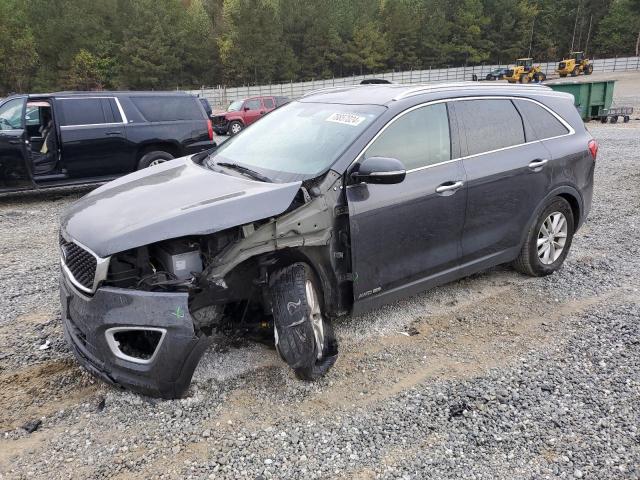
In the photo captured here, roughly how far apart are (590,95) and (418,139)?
17.9m

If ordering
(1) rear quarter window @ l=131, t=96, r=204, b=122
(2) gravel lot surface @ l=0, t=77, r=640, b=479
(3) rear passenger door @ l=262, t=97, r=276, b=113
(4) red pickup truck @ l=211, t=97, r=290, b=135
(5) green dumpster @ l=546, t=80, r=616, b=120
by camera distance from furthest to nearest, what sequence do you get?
(3) rear passenger door @ l=262, t=97, r=276, b=113 → (4) red pickup truck @ l=211, t=97, r=290, b=135 → (5) green dumpster @ l=546, t=80, r=616, b=120 → (1) rear quarter window @ l=131, t=96, r=204, b=122 → (2) gravel lot surface @ l=0, t=77, r=640, b=479

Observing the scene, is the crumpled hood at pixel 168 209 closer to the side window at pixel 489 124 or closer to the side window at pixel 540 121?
the side window at pixel 489 124

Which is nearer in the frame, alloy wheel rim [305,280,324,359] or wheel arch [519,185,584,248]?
alloy wheel rim [305,280,324,359]

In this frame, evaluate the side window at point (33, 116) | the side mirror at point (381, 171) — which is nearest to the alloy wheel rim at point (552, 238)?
the side mirror at point (381, 171)

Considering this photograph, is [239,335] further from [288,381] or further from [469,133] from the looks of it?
[469,133]

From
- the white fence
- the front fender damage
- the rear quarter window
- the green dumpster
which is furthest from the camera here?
the white fence

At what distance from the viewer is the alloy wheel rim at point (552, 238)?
15.1ft

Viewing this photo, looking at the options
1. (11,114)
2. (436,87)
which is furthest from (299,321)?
(11,114)

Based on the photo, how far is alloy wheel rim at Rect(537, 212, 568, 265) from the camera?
4.59m

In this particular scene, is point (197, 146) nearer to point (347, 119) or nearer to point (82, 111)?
point (82, 111)

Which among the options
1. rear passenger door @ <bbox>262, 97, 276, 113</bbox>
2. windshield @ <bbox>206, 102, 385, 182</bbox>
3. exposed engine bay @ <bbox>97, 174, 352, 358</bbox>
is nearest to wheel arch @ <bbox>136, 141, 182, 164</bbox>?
windshield @ <bbox>206, 102, 385, 182</bbox>

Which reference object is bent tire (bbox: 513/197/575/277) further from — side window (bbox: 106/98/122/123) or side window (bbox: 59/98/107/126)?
side window (bbox: 59/98/107/126)

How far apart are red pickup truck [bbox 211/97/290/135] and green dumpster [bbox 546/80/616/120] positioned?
1068 cm

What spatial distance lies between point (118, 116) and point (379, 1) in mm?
89840
